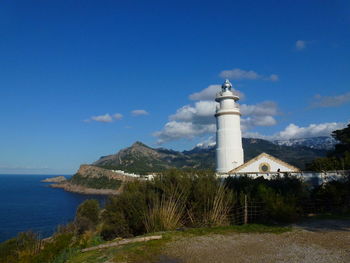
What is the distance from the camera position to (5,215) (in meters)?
43.4

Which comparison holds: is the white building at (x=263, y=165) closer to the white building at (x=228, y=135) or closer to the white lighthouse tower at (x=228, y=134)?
the white building at (x=228, y=135)

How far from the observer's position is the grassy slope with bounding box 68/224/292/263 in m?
5.91

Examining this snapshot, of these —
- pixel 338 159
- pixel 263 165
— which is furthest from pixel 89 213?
pixel 338 159

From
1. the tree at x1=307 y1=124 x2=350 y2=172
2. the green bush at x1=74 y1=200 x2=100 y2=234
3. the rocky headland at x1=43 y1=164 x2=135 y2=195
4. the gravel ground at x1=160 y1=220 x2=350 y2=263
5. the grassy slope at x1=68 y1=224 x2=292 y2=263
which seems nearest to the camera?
the gravel ground at x1=160 y1=220 x2=350 y2=263

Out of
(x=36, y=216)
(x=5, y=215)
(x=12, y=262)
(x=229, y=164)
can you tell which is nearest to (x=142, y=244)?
(x=12, y=262)

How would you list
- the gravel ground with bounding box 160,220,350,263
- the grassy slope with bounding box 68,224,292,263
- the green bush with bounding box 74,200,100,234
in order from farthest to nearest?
1. the green bush with bounding box 74,200,100,234
2. the grassy slope with bounding box 68,224,292,263
3. the gravel ground with bounding box 160,220,350,263

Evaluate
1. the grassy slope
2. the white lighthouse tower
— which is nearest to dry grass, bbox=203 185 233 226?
the grassy slope

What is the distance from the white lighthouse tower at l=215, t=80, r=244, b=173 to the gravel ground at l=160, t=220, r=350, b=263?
11.8m

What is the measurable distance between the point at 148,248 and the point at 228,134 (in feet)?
47.6

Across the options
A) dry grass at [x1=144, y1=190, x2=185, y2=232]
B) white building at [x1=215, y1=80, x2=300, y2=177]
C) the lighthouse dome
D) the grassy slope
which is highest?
the lighthouse dome

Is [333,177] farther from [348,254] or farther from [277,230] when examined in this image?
[348,254]

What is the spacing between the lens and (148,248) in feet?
21.4

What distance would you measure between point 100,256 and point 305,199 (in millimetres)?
7839

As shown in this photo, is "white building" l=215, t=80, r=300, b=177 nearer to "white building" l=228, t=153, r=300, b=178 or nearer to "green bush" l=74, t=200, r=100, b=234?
"white building" l=228, t=153, r=300, b=178
